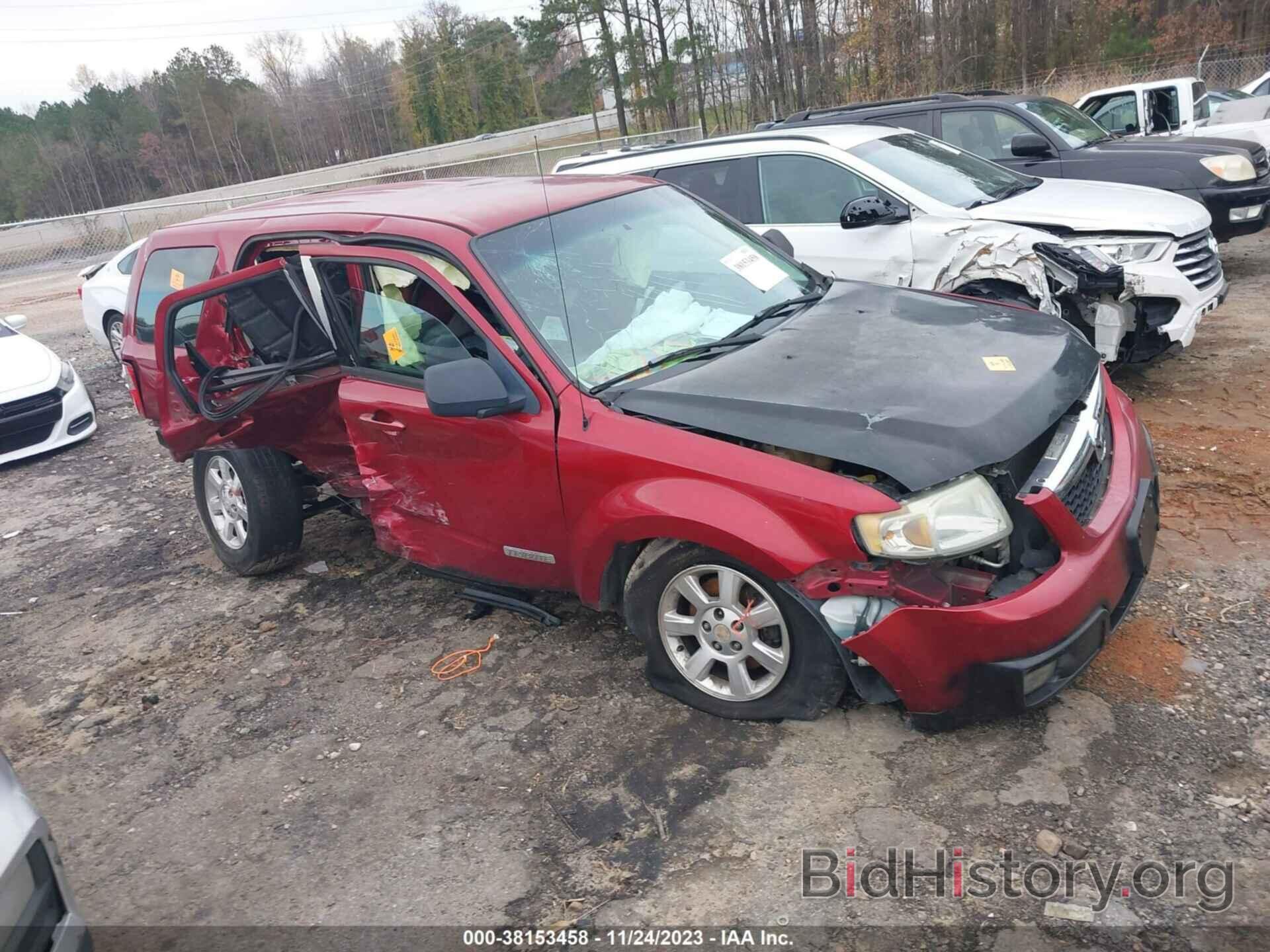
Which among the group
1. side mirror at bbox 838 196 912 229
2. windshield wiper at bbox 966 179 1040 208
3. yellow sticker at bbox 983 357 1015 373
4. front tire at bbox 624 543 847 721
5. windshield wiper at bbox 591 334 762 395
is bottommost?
front tire at bbox 624 543 847 721

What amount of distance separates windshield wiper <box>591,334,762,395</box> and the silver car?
2108 millimetres

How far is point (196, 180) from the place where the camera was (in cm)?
5738

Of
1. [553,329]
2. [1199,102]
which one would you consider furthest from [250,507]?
[1199,102]

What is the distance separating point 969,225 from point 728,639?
155 inches

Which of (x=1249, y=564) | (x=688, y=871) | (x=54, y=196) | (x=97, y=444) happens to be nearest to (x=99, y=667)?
(x=688, y=871)

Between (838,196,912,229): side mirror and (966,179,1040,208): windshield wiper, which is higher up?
(838,196,912,229): side mirror

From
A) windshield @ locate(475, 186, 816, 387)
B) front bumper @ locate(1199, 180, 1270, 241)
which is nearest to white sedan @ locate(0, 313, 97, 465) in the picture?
windshield @ locate(475, 186, 816, 387)

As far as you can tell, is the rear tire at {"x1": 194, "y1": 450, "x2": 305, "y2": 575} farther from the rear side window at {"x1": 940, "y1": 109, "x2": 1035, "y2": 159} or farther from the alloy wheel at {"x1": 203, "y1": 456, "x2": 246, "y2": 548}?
the rear side window at {"x1": 940, "y1": 109, "x2": 1035, "y2": 159}

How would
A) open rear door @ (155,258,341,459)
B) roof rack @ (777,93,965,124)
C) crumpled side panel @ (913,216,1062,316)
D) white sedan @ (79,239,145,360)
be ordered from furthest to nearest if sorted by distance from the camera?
white sedan @ (79,239,145,360) → roof rack @ (777,93,965,124) → crumpled side panel @ (913,216,1062,316) → open rear door @ (155,258,341,459)

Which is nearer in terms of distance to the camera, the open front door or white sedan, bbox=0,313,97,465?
the open front door

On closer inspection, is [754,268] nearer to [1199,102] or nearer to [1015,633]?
[1015,633]

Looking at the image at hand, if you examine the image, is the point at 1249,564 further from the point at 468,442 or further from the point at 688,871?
the point at 468,442

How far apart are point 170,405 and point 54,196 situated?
5939 cm

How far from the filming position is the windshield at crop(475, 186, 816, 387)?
3.66 m
